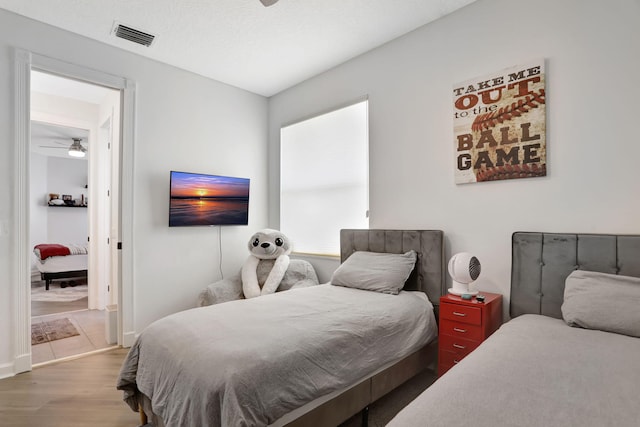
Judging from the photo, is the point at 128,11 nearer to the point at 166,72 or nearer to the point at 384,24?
the point at 166,72

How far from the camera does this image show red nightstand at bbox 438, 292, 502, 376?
6.91 ft

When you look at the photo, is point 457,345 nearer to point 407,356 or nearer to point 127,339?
point 407,356

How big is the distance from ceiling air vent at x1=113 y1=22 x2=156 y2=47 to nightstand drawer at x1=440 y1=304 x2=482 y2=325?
3.35 m

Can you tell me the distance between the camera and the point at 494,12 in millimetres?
2461

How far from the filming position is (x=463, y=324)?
217cm

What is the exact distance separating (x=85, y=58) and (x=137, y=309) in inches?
94.6

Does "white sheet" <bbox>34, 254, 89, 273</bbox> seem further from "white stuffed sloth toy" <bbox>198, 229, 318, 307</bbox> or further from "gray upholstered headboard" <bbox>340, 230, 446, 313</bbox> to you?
"gray upholstered headboard" <bbox>340, 230, 446, 313</bbox>

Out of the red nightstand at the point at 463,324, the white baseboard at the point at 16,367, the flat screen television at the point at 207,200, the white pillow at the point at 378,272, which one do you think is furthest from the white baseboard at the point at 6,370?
the red nightstand at the point at 463,324

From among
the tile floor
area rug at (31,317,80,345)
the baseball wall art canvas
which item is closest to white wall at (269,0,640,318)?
the baseball wall art canvas

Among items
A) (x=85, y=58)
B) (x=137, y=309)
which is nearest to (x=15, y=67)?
(x=85, y=58)

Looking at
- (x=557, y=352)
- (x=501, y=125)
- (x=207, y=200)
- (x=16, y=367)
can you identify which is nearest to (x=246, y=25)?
(x=207, y=200)

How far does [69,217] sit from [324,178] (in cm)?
693

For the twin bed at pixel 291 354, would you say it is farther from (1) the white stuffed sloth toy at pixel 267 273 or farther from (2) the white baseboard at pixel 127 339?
(2) the white baseboard at pixel 127 339

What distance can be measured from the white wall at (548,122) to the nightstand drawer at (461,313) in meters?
0.44
